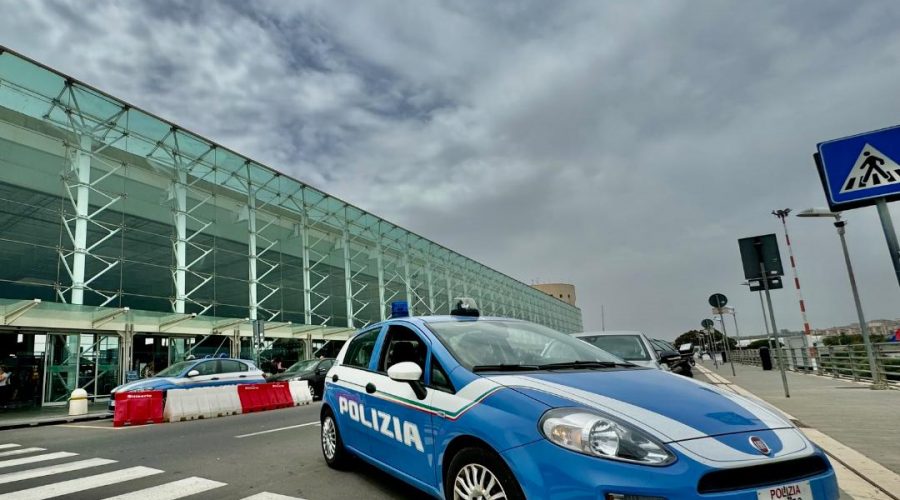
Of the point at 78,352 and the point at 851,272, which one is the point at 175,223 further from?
the point at 851,272

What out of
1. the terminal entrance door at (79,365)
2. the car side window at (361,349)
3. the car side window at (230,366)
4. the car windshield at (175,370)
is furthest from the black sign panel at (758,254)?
the terminal entrance door at (79,365)

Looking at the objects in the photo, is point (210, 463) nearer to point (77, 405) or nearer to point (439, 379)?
point (439, 379)

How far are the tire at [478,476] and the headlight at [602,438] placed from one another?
0.34m

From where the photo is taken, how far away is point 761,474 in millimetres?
2500

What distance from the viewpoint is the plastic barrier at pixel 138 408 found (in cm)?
1189

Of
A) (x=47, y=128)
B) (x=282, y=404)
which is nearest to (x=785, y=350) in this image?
(x=282, y=404)

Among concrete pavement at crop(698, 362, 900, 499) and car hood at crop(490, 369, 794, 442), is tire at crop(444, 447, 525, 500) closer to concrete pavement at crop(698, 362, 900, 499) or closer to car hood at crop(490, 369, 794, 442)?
car hood at crop(490, 369, 794, 442)

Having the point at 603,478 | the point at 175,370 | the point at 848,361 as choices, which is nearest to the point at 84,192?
the point at 175,370

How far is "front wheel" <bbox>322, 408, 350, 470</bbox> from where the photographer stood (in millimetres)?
5227

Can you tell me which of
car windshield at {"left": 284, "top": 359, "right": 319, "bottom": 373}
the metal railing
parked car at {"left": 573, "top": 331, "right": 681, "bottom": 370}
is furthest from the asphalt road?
the metal railing

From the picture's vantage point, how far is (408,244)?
4156 cm

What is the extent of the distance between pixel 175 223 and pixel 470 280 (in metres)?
32.3

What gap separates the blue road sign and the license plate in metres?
2.59

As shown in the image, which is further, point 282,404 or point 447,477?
point 282,404
